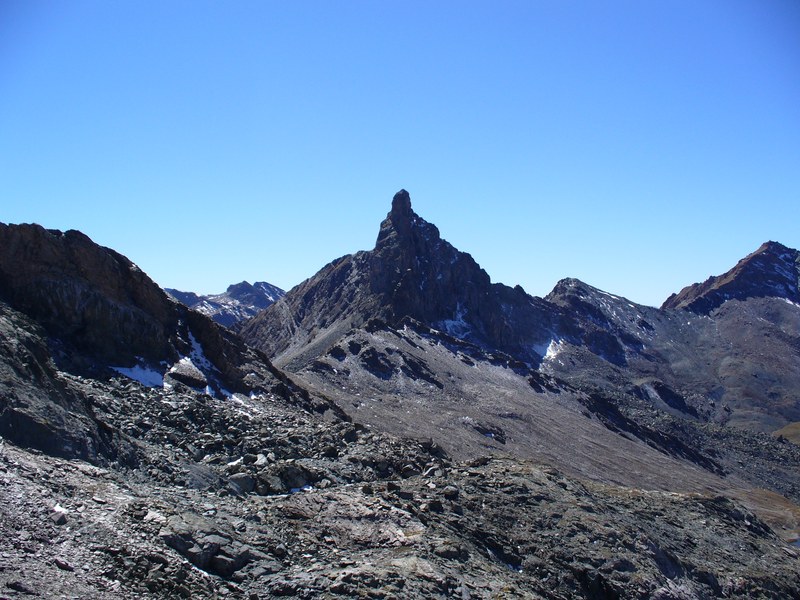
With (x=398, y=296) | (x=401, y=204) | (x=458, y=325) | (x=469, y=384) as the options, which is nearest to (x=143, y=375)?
(x=469, y=384)

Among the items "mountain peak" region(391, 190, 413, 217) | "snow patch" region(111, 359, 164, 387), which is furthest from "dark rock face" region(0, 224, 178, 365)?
"mountain peak" region(391, 190, 413, 217)

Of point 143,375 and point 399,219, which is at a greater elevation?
point 399,219

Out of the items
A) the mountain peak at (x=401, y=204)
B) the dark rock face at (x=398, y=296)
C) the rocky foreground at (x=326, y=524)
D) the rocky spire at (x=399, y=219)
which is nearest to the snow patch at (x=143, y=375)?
the rocky foreground at (x=326, y=524)

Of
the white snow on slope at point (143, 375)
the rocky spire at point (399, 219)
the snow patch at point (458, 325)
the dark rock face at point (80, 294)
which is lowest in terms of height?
the white snow on slope at point (143, 375)

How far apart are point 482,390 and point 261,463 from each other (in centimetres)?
8370

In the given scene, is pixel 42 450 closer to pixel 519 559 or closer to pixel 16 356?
pixel 16 356

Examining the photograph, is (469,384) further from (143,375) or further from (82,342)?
(82,342)

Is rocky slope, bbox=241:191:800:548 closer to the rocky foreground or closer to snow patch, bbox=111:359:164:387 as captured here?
snow patch, bbox=111:359:164:387

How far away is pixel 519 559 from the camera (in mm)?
28047

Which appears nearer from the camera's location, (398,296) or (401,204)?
(398,296)

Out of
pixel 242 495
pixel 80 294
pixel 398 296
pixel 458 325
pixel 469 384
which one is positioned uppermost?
pixel 398 296

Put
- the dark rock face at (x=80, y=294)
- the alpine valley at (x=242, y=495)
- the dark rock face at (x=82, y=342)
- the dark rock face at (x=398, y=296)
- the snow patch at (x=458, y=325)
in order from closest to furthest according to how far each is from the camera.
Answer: the alpine valley at (x=242, y=495) → the dark rock face at (x=82, y=342) → the dark rock face at (x=80, y=294) → the dark rock face at (x=398, y=296) → the snow patch at (x=458, y=325)

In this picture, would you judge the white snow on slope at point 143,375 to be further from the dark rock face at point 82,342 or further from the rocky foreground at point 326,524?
the rocky foreground at point 326,524

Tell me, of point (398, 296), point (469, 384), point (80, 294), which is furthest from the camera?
point (398, 296)
